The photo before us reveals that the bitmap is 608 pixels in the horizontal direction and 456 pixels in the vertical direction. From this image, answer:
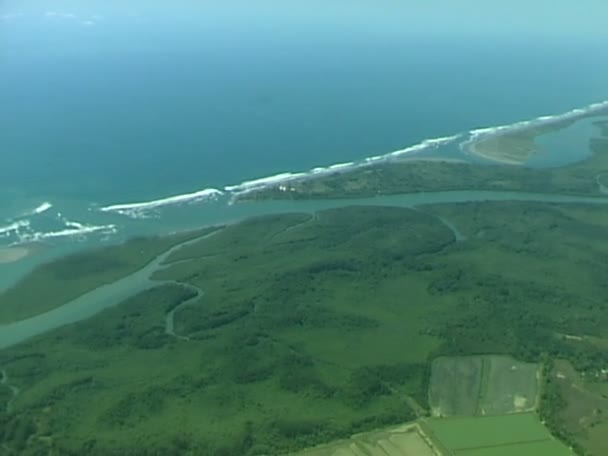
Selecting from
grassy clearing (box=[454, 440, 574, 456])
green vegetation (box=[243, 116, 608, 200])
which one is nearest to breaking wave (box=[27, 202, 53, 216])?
green vegetation (box=[243, 116, 608, 200])

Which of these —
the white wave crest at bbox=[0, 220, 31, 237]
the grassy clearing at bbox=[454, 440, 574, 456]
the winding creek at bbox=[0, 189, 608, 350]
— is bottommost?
the grassy clearing at bbox=[454, 440, 574, 456]

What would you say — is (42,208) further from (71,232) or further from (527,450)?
(527,450)

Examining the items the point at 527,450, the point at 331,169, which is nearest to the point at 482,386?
the point at 527,450

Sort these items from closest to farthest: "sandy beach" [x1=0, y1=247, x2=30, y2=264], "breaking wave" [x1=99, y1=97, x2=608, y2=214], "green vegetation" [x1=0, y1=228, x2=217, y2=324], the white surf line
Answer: "green vegetation" [x1=0, y1=228, x2=217, y2=324], "sandy beach" [x1=0, y1=247, x2=30, y2=264], "breaking wave" [x1=99, y1=97, x2=608, y2=214], the white surf line

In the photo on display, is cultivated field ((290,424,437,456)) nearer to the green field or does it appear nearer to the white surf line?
the green field

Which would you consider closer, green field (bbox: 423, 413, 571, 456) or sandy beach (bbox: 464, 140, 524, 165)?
green field (bbox: 423, 413, 571, 456)

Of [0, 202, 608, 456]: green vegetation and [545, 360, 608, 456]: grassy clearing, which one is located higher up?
[0, 202, 608, 456]: green vegetation

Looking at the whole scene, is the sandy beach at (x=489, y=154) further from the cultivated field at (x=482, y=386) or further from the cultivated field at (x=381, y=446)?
the cultivated field at (x=381, y=446)
